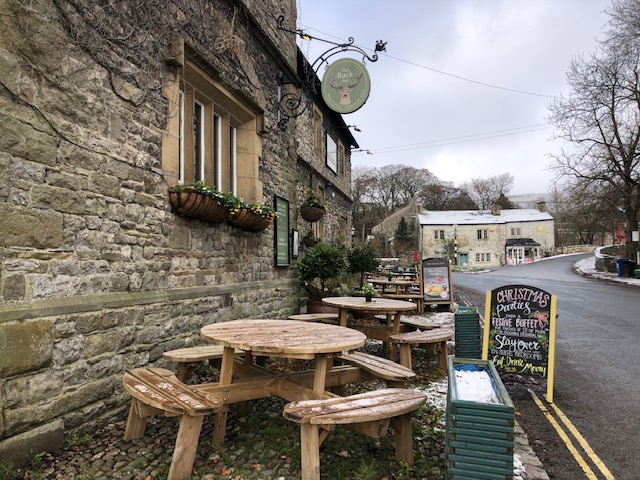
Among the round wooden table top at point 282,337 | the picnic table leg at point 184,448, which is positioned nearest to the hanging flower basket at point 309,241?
the round wooden table top at point 282,337

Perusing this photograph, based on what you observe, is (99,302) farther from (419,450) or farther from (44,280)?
(419,450)

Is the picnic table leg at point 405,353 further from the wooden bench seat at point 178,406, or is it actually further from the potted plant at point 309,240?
the potted plant at point 309,240

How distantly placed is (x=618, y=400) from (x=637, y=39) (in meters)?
25.1

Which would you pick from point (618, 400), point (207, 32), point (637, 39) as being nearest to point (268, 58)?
point (207, 32)

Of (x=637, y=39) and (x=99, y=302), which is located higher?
(x=637, y=39)

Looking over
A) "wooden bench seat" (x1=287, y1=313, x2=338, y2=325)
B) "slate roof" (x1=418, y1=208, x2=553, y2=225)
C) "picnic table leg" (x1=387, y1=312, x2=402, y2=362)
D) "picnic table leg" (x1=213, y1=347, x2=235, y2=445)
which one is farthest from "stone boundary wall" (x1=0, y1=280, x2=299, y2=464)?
"slate roof" (x1=418, y1=208, x2=553, y2=225)

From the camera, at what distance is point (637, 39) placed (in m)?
21.6

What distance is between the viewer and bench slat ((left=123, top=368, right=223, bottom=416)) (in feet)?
8.60

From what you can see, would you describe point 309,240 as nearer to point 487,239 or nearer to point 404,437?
point 404,437

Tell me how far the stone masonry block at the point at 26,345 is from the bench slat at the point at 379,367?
2264 mm

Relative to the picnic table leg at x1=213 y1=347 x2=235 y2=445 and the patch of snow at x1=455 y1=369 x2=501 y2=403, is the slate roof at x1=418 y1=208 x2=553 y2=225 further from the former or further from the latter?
the picnic table leg at x1=213 y1=347 x2=235 y2=445

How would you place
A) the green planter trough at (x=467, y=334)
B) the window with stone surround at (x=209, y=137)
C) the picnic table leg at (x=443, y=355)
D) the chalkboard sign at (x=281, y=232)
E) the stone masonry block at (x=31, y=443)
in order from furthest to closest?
the chalkboard sign at (x=281, y=232) < the picnic table leg at (x=443, y=355) < the green planter trough at (x=467, y=334) < the window with stone surround at (x=209, y=137) < the stone masonry block at (x=31, y=443)

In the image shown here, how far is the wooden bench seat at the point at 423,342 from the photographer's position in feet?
16.9

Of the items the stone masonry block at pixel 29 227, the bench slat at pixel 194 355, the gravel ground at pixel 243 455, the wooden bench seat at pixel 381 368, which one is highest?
the stone masonry block at pixel 29 227
